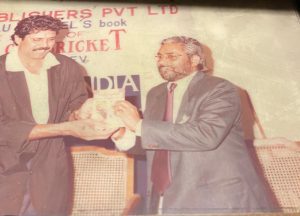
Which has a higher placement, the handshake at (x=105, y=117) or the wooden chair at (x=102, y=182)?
the handshake at (x=105, y=117)

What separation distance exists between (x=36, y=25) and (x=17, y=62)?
33cm

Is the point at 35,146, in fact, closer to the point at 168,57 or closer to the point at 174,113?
the point at 174,113

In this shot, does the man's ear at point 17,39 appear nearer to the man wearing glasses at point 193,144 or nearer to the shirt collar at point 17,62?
the shirt collar at point 17,62

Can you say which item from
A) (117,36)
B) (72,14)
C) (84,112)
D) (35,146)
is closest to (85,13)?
Result: (72,14)

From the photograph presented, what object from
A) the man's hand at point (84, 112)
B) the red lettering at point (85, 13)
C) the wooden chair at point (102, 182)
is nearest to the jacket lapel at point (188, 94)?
the wooden chair at point (102, 182)

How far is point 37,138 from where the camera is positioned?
8.91 feet

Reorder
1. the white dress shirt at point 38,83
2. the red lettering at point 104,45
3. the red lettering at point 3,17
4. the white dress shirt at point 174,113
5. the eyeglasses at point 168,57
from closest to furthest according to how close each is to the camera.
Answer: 1. the white dress shirt at point 174,113
2. the white dress shirt at point 38,83
3. the eyeglasses at point 168,57
4. the red lettering at point 104,45
5. the red lettering at point 3,17

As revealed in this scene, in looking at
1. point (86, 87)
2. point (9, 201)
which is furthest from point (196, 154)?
point (9, 201)

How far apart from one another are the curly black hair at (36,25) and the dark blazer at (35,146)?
0.24 metres

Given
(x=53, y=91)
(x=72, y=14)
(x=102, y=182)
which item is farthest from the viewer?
(x=72, y=14)

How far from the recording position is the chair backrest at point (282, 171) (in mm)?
2531

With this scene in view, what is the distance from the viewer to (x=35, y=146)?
2.69 meters

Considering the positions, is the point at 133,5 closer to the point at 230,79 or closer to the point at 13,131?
the point at 230,79

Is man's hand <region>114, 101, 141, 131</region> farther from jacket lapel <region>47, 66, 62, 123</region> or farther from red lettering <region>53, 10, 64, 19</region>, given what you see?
red lettering <region>53, 10, 64, 19</region>
